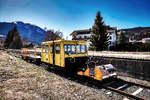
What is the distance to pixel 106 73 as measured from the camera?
6.77 metres

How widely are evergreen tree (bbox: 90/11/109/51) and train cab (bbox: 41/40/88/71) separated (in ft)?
59.8

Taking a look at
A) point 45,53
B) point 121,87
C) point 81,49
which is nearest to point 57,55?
point 81,49

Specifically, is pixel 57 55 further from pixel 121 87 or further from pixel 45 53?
pixel 121 87

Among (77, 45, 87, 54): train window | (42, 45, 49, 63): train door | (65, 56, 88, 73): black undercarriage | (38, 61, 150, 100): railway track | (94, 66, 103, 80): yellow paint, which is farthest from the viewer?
(42, 45, 49, 63): train door

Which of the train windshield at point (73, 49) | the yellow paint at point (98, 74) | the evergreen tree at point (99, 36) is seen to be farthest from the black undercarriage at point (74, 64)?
the evergreen tree at point (99, 36)

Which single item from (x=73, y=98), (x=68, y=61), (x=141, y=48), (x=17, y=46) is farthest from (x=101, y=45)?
(x=17, y=46)

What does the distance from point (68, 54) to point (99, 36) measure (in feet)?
65.9

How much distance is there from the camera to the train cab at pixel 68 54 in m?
7.72

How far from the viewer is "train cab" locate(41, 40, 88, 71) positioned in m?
7.72

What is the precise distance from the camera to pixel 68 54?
7.76 meters

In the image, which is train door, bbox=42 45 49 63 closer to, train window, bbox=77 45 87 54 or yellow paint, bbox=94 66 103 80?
train window, bbox=77 45 87 54

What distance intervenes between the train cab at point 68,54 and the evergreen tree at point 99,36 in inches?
718

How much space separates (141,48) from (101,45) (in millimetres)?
9545

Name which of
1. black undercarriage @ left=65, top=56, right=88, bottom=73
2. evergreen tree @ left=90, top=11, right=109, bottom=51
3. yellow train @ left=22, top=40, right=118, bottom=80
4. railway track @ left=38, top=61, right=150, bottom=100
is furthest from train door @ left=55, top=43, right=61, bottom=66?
evergreen tree @ left=90, top=11, right=109, bottom=51
